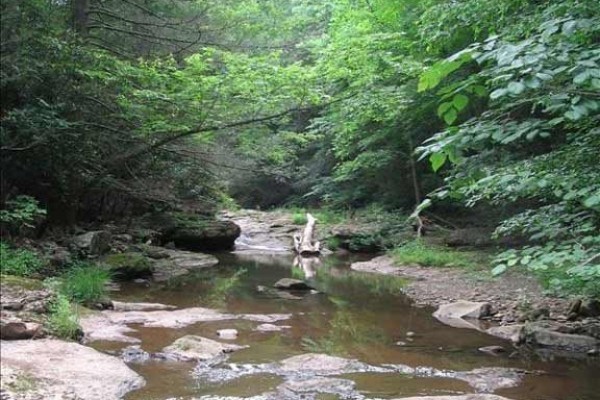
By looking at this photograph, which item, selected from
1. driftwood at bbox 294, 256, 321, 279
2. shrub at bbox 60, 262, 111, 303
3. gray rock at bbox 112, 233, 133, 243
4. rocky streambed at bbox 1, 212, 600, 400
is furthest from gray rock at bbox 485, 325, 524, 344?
gray rock at bbox 112, 233, 133, 243

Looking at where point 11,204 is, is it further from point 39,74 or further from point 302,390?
point 302,390

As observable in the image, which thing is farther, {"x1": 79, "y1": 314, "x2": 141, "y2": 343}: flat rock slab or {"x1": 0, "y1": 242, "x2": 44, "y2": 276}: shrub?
{"x1": 0, "y1": 242, "x2": 44, "y2": 276}: shrub

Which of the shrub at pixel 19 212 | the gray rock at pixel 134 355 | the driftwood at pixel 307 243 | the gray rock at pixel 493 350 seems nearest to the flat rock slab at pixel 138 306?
the shrub at pixel 19 212

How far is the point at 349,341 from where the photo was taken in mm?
8289

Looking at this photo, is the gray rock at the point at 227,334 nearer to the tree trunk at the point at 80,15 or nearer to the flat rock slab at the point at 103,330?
the flat rock slab at the point at 103,330

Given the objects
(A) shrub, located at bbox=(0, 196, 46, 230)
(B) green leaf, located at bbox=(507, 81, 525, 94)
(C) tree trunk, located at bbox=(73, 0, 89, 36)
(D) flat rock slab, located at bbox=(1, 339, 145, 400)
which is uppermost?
(C) tree trunk, located at bbox=(73, 0, 89, 36)

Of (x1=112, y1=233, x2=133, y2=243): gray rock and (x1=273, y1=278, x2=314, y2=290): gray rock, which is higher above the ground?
(x1=112, y1=233, x2=133, y2=243): gray rock

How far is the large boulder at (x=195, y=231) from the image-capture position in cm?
1812

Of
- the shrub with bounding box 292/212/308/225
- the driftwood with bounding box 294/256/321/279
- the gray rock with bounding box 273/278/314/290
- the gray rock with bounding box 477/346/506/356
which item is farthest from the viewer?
the shrub with bounding box 292/212/308/225

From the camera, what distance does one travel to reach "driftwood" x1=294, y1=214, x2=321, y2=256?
20780mm

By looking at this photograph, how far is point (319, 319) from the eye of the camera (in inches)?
382

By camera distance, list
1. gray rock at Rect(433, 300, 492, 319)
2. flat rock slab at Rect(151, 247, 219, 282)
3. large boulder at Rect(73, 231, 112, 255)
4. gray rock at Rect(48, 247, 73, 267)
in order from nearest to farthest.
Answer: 1. gray rock at Rect(433, 300, 492, 319)
2. gray rock at Rect(48, 247, 73, 267)
3. large boulder at Rect(73, 231, 112, 255)
4. flat rock slab at Rect(151, 247, 219, 282)

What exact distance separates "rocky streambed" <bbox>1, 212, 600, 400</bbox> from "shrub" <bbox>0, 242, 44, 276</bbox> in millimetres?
1178

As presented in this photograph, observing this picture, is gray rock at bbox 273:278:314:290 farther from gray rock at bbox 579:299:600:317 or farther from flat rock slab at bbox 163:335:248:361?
gray rock at bbox 579:299:600:317
